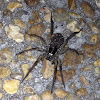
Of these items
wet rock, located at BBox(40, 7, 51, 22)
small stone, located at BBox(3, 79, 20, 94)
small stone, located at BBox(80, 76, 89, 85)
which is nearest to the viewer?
small stone, located at BBox(3, 79, 20, 94)

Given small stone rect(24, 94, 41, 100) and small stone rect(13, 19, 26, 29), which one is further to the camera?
small stone rect(13, 19, 26, 29)

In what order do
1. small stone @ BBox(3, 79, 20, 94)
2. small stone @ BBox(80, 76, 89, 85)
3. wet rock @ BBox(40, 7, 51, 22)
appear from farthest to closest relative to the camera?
1. wet rock @ BBox(40, 7, 51, 22)
2. small stone @ BBox(80, 76, 89, 85)
3. small stone @ BBox(3, 79, 20, 94)

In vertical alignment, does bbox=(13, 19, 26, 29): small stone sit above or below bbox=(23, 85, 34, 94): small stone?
above

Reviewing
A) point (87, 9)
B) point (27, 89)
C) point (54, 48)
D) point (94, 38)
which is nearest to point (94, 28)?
point (94, 38)

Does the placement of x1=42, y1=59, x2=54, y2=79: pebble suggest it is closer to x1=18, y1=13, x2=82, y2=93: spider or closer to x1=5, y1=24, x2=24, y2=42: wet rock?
x1=18, y1=13, x2=82, y2=93: spider

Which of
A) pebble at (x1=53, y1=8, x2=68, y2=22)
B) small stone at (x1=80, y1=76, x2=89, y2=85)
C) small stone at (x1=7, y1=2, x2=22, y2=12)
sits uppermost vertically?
small stone at (x1=7, y1=2, x2=22, y2=12)

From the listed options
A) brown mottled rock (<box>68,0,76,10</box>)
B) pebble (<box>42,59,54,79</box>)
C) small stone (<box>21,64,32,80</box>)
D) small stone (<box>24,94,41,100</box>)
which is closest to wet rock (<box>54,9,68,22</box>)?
brown mottled rock (<box>68,0,76,10</box>)

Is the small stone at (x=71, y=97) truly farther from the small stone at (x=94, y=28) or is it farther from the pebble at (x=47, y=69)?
the small stone at (x=94, y=28)
